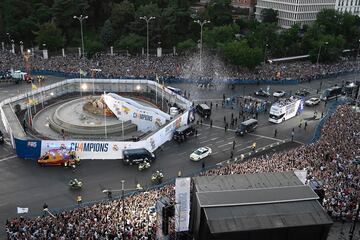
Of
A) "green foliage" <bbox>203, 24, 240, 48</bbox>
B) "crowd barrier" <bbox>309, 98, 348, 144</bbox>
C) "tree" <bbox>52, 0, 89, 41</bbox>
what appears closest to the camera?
"crowd barrier" <bbox>309, 98, 348, 144</bbox>

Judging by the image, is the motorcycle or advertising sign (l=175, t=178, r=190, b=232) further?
the motorcycle

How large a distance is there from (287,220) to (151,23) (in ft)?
208

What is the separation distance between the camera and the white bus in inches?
1969

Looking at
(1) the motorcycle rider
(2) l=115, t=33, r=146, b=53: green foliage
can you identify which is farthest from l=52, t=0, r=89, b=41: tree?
(1) the motorcycle rider

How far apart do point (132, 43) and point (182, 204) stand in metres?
55.6

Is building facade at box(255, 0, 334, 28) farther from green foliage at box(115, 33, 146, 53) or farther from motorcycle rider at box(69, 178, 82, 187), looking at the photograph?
motorcycle rider at box(69, 178, 82, 187)

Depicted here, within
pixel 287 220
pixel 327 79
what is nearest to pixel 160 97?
pixel 327 79

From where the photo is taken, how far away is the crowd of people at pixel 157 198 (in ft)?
87.8

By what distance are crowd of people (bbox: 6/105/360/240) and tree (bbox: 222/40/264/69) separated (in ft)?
96.0

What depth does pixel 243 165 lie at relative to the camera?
35.6 meters

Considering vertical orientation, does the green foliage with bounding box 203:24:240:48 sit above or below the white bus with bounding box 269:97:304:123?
above

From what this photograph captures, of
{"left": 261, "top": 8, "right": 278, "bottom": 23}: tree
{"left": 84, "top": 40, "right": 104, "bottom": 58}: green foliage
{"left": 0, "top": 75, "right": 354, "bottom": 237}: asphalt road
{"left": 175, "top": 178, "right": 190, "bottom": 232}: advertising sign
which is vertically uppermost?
{"left": 261, "top": 8, "right": 278, "bottom": 23}: tree

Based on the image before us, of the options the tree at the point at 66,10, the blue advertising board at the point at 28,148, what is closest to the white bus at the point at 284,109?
the blue advertising board at the point at 28,148

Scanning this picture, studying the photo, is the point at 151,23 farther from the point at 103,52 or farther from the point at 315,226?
the point at 315,226
